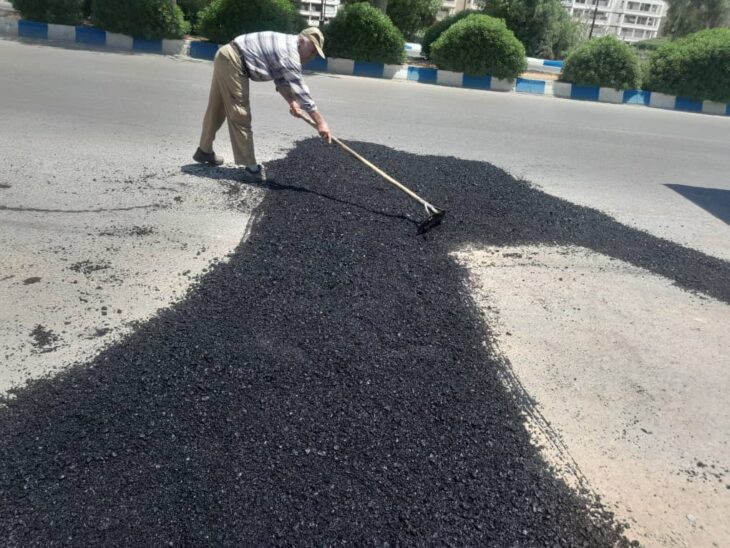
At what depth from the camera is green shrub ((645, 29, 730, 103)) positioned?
46.9 feet

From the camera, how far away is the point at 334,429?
2465 mm

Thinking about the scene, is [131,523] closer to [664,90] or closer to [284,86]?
[284,86]

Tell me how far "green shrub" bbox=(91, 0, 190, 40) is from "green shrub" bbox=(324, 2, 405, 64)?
365 centimetres

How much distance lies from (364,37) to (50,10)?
24.3 feet

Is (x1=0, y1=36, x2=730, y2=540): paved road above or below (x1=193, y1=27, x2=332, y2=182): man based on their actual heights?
below

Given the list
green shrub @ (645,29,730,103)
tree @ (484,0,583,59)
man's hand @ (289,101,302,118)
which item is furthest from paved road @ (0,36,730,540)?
tree @ (484,0,583,59)

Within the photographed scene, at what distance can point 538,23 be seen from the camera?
61.1 feet

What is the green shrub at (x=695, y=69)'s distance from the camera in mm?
14289

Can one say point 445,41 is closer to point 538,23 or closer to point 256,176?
Answer: point 538,23

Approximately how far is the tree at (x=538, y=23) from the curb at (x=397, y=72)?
4.43 meters

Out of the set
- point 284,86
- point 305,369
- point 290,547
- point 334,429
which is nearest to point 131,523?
point 290,547

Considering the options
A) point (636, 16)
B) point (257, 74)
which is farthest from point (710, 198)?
point (636, 16)

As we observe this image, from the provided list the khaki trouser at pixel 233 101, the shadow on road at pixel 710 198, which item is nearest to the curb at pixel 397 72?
the shadow on road at pixel 710 198

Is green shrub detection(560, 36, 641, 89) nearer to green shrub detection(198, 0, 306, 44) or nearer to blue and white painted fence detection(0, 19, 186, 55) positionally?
green shrub detection(198, 0, 306, 44)
